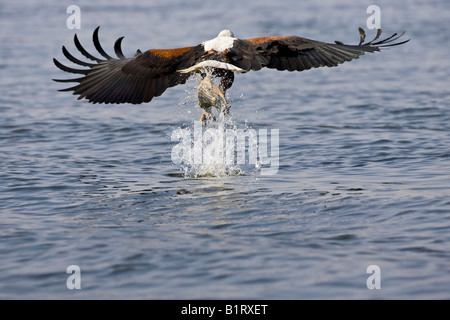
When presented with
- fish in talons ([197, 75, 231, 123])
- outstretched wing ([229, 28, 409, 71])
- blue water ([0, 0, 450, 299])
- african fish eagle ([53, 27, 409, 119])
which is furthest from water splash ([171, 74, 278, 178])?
outstretched wing ([229, 28, 409, 71])

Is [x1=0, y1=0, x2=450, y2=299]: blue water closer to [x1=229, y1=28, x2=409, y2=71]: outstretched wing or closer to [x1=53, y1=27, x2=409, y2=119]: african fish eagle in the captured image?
[x1=53, y1=27, x2=409, y2=119]: african fish eagle

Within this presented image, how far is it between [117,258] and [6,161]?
3.76m

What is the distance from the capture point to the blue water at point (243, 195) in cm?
508

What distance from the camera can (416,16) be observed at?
2130cm

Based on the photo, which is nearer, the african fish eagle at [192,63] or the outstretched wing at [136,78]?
the african fish eagle at [192,63]

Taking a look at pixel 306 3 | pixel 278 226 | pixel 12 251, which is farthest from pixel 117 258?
pixel 306 3

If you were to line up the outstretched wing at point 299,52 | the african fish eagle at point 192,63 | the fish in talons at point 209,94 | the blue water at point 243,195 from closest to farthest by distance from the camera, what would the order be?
the blue water at point 243,195, the fish in talons at point 209,94, the african fish eagle at point 192,63, the outstretched wing at point 299,52

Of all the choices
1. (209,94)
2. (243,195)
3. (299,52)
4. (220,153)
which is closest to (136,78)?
(209,94)

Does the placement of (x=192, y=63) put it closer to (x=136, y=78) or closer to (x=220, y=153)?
(x=136, y=78)

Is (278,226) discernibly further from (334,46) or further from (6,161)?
(6,161)

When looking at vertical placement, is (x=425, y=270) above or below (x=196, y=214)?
below

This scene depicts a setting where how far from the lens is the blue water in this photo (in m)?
5.08

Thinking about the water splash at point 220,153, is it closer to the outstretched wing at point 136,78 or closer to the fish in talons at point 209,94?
the fish in talons at point 209,94

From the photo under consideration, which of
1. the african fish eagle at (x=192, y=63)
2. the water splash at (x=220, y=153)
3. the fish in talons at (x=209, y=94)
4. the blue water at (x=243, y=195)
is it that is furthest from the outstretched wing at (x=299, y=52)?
the blue water at (x=243, y=195)
